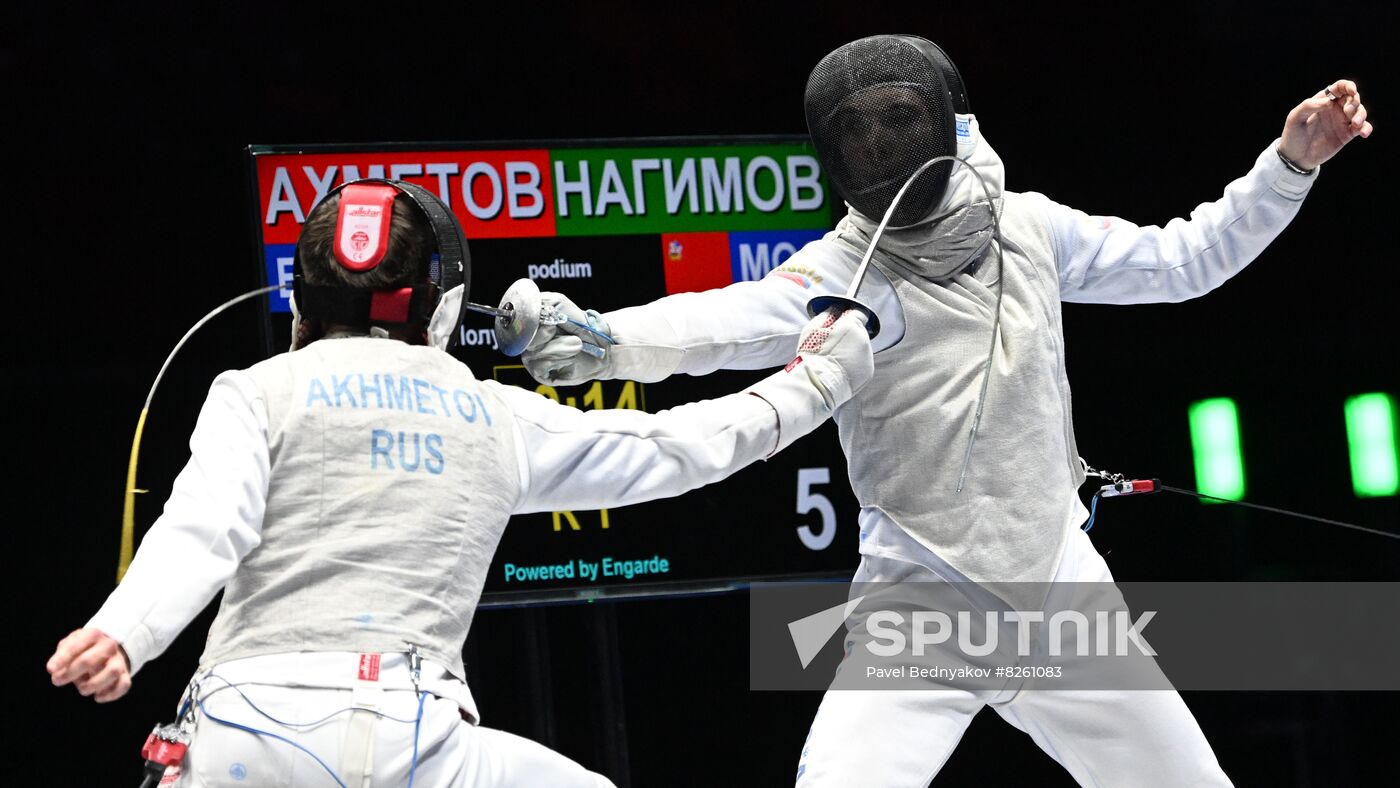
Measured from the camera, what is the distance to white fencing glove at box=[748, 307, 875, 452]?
89.7 inches

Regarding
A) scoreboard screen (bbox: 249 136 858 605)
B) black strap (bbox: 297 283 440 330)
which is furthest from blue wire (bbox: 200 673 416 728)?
scoreboard screen (bbox: 249 136 858 605)

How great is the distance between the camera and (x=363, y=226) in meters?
2.05

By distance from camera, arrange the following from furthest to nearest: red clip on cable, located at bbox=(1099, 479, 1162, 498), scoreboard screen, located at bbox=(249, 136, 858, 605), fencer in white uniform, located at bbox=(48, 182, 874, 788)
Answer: scoreboard screen, located at bbox=(249, 136, 858, 605)
red clip on cable, located at bbox=(1099, 479, 1162, 498)
fencer in white uniform, located at bbox=(48, 182, 874, 788)

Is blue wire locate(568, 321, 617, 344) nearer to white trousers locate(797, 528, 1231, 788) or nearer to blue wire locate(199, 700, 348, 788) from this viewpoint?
white trousers locate(797, 528, 1231, 788)

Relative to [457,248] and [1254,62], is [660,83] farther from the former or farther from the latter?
[457,248]

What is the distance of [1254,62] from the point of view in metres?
4.67

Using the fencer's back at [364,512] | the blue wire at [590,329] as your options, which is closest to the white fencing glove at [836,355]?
the blue wire at [590,329]

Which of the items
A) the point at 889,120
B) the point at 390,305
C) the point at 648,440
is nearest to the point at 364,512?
the point at 390,305

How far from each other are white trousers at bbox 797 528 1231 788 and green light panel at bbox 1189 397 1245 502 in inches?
91.6

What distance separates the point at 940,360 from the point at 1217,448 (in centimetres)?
250

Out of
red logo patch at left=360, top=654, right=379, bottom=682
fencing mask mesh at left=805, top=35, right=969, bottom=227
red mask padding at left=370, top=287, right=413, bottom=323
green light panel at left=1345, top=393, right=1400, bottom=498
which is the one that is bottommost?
green light panel at left=1345, top=393, right=1400, bottom=498

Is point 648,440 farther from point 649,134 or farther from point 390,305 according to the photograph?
Answer: point 649,134

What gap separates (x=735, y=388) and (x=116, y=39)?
167cm

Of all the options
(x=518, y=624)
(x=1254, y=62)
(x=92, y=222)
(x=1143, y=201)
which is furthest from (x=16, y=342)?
(x=1254, y=62)
